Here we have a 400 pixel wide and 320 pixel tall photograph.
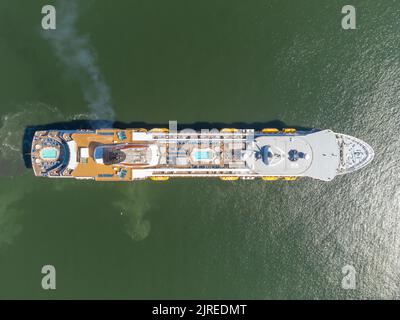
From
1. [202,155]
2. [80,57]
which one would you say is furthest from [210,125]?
[80,57]

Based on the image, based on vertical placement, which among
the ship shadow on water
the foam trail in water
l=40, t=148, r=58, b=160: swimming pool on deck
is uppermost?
the foam trail in water

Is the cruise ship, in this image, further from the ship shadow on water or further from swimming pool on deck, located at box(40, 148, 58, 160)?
the ship shadow on water

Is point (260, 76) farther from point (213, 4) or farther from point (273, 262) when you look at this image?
point (273, 262)

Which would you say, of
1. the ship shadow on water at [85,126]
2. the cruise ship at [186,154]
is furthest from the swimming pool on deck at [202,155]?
the ship shadow on water at [85,126]

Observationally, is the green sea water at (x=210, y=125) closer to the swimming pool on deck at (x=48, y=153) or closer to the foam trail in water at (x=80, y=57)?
the foam trail in water at (x=80, y=57)

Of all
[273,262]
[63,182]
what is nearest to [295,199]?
[273,262]

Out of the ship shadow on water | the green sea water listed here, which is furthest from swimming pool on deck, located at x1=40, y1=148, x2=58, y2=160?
the ship shadow on water
